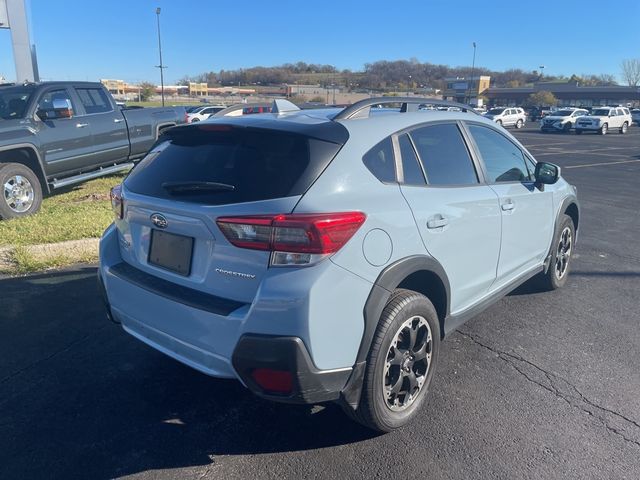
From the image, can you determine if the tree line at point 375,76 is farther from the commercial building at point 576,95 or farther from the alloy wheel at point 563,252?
the alloy wheel at point 563,252

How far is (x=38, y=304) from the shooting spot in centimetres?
474

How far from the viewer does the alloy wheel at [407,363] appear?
291 cm

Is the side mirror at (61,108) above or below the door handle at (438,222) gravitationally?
above

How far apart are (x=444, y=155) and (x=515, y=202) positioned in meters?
0.89

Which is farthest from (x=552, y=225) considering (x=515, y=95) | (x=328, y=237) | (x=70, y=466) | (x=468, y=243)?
(x=515, y=95)

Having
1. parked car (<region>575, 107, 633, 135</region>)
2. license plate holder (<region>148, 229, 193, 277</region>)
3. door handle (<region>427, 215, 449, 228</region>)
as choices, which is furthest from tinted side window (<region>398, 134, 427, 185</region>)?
parked car (<region>575, 107, 633, 135</region>)

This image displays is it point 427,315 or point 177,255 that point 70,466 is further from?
point 427,315

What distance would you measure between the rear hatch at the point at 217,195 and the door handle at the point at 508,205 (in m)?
1.61

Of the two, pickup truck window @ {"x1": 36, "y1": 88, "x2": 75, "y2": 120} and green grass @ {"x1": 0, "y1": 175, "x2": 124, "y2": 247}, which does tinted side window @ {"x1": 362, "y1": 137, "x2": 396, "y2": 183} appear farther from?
pickup truck window @ {"x1": 36, "y1": 88, "x2": 75, "y2": 120}

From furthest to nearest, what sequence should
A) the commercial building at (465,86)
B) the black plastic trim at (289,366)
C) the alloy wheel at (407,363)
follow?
1. the commercial building at (465,86)
2. the alloy wheel at (407,363)
3. the black plastic trim at (289,366)

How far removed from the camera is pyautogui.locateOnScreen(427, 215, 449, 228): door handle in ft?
10.00

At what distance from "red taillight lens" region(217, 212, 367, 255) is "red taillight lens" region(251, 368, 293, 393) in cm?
57

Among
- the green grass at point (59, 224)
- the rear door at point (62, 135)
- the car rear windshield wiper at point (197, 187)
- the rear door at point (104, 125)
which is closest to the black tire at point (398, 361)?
the car rear windshield wiper at point (197, 187)

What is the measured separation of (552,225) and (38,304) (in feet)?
Answer: 15.4
